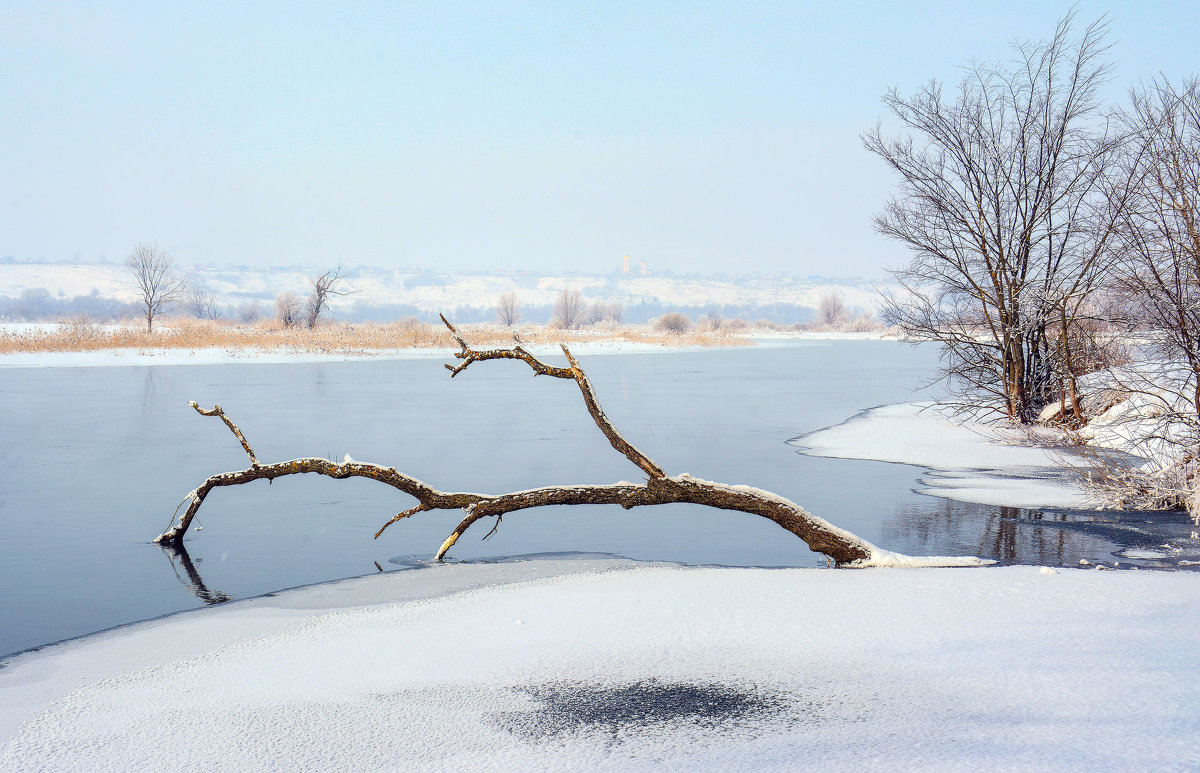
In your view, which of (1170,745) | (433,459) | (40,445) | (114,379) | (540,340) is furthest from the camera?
(540,340)

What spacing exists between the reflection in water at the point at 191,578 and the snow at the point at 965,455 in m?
6.87

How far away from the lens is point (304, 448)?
40.8 feet

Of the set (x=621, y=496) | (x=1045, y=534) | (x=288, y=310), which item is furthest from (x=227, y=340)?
(x=1045, y=534)

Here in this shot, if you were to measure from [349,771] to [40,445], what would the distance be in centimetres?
1213

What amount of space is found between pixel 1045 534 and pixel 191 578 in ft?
21.5

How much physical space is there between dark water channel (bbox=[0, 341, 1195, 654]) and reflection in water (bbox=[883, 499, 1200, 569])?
0.03m

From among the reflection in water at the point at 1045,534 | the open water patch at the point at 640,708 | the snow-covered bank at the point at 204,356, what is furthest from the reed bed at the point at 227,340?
the open water patch at the point at 640,708

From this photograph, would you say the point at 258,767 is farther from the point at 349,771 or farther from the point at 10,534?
the point at 10,534

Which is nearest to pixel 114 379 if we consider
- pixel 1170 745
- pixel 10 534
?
pixel 10 534

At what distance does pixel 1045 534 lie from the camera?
7.55m

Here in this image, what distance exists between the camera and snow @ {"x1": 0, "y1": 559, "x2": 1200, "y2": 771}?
3.19 m

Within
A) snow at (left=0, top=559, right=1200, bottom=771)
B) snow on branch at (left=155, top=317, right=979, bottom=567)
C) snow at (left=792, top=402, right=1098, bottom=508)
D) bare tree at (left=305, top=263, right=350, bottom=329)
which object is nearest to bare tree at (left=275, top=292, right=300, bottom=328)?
bare tree at (left=305, top=263, right=350, bottom=329)

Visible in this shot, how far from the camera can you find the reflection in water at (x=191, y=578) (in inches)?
230

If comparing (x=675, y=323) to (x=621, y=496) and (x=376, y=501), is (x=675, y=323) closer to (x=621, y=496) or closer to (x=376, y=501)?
(x=376, y=501)
